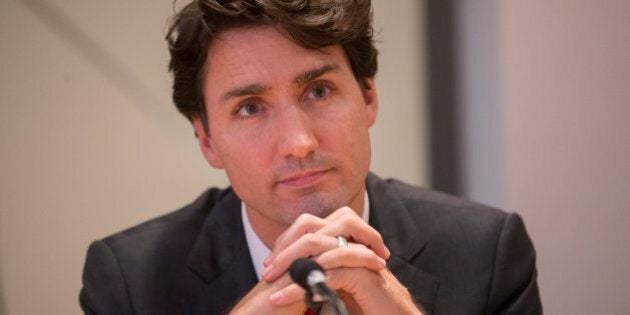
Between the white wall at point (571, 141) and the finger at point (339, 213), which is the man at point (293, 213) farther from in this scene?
the white wall at point (571, 141)

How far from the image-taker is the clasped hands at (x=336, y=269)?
1.30m

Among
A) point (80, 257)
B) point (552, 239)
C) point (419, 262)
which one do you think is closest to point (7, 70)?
point (80, 257)

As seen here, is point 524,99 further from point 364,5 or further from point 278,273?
point 278,273

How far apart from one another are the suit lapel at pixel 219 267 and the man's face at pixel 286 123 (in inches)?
7.5

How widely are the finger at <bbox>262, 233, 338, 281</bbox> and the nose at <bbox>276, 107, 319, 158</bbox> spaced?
187 millimetres

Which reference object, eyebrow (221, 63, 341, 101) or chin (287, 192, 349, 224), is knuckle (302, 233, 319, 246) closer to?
chin (287, 192, 349, 224)

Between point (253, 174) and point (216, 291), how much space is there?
1.08ft

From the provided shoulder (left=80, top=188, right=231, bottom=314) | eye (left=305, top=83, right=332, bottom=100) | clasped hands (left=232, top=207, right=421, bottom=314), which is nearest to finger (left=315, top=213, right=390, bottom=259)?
clasped hands (left=232, top=207, right=421, bottom=314)

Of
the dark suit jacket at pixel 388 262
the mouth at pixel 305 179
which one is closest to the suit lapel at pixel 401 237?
the dark suit jacket at pixel 388 262

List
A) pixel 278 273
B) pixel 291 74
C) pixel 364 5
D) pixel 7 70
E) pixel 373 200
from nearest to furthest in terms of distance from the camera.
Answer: pixel 278 273 < pixel 291 74 < pixel 364 5 < pixel 373 200 < pixel 7 70

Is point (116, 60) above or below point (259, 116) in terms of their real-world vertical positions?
above

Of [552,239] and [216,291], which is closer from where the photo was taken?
[216,291]

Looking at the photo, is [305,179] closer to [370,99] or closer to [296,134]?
[296,134]

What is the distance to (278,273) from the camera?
4.41ft
